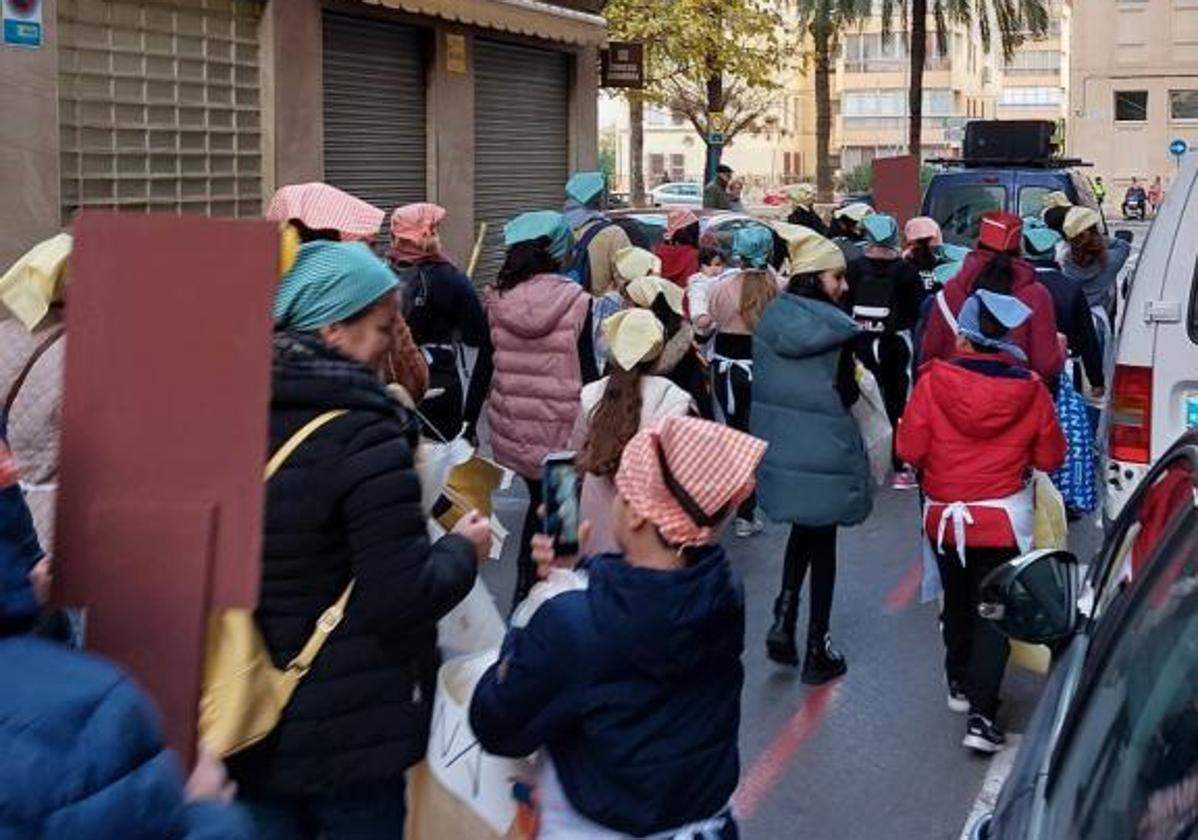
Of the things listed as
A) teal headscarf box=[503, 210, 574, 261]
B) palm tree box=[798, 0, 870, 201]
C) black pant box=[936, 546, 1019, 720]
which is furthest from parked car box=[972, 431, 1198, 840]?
palm tree box=[798, 0, 870, 201]

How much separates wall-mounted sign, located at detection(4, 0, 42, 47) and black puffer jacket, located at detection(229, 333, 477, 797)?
312 inches

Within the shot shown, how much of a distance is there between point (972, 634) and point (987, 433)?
82cm

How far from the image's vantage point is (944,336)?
844cm

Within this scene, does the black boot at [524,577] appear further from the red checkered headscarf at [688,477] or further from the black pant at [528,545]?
the red checkered headscarf at [688,477]

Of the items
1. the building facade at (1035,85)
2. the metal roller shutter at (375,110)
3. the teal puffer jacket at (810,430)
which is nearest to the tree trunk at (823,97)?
the metal roller shutter at (375,110)

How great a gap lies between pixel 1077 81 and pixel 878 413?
62663 mm

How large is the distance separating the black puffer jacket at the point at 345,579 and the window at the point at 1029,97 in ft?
328

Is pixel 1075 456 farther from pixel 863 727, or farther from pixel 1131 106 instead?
pixel 1131 106

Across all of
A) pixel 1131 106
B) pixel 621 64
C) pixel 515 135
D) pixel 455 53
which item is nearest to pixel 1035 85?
pixel 1131 106

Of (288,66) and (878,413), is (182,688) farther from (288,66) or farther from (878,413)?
(288,66)

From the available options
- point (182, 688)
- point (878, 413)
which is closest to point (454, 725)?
point (182, 688)

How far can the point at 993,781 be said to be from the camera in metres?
5.93

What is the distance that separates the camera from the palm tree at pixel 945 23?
1172 inches

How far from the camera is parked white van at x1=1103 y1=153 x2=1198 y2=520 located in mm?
6172
